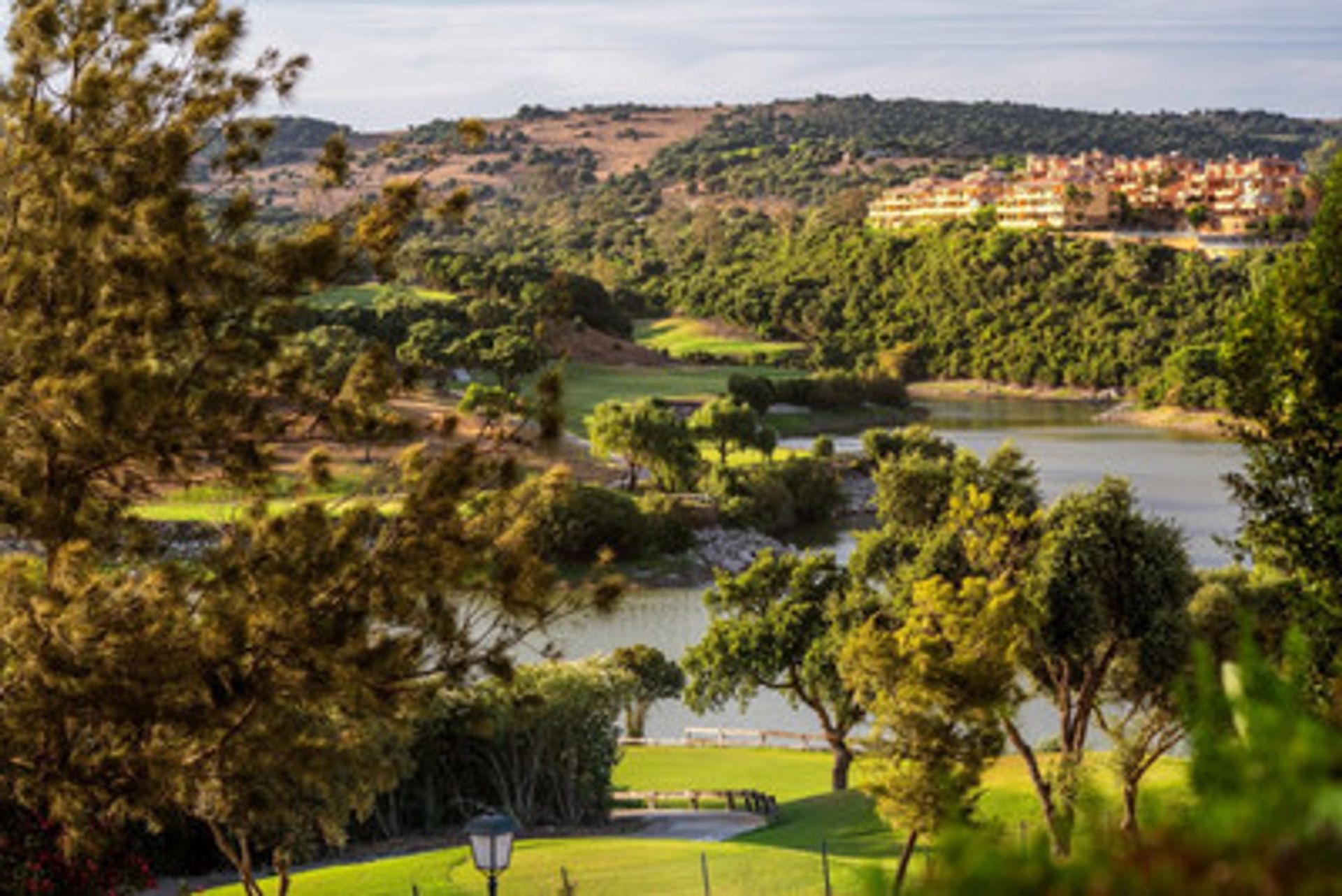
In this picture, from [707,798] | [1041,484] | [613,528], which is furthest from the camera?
[1041,484]

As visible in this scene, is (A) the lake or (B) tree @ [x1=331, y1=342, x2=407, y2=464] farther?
(A) the lake

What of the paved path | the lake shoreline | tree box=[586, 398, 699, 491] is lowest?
the paved path

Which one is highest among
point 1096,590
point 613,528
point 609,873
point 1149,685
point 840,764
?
point 1096,590

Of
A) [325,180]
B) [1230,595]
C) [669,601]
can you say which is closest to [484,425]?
[325,180]

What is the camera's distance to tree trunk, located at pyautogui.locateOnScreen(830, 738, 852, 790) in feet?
83.5

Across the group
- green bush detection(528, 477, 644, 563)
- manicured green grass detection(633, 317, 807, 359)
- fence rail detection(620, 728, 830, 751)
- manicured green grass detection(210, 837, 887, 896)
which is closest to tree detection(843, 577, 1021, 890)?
manicured green grass detection(210, 837, 887, 896)

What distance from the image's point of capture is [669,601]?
44344 millimetres

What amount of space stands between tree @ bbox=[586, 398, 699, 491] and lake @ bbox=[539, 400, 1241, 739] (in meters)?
6.31

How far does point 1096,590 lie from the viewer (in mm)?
A: 19391

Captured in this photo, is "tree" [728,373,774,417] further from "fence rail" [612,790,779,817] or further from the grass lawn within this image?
the grass lawn

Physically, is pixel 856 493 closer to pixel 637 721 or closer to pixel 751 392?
pixel 751 392

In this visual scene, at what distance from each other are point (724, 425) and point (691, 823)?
38.3 meters

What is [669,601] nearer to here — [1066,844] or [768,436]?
[768,436]

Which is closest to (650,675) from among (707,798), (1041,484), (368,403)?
(707,798)
